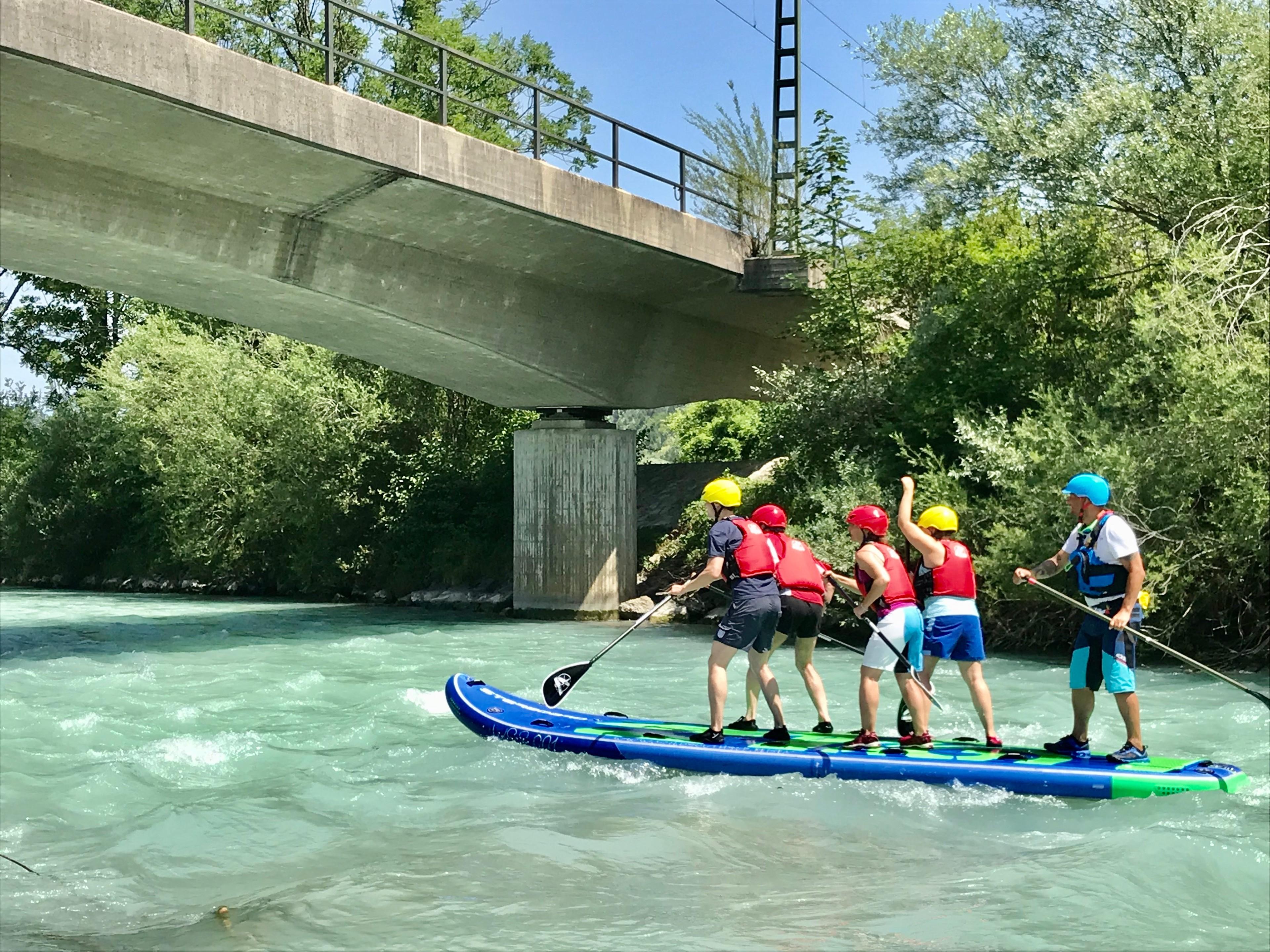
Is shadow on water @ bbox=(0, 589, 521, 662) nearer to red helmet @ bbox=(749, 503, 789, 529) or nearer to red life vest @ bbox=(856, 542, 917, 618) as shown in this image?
red helmet @ bbox=(749, 503, 789, 529)

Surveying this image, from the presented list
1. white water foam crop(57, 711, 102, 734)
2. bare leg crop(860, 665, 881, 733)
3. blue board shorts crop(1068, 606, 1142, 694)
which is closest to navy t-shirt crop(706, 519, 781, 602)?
bare leg crop(860, 665, 881, 733)

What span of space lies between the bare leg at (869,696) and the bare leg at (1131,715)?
1.54 meters

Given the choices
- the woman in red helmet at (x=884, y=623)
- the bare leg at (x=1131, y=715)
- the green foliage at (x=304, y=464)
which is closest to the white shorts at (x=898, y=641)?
the woman in red helmet at (x=884, y=623)

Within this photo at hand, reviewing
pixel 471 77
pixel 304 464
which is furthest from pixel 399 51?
pixel 304 464

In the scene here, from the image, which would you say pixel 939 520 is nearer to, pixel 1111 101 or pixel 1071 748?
pixel 1071 748

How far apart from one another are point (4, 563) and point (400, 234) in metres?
22.2

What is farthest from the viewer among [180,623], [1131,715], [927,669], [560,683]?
[180,623]

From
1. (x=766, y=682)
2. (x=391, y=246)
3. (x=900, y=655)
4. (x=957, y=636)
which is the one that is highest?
(x=391, y=246)

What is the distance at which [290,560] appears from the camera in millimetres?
28688

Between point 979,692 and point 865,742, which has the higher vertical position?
point 979,692

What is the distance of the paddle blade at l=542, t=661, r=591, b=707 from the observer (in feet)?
34.1

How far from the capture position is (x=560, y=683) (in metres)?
10.5

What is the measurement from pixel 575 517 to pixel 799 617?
13.6m

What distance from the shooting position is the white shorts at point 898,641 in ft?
29.0
